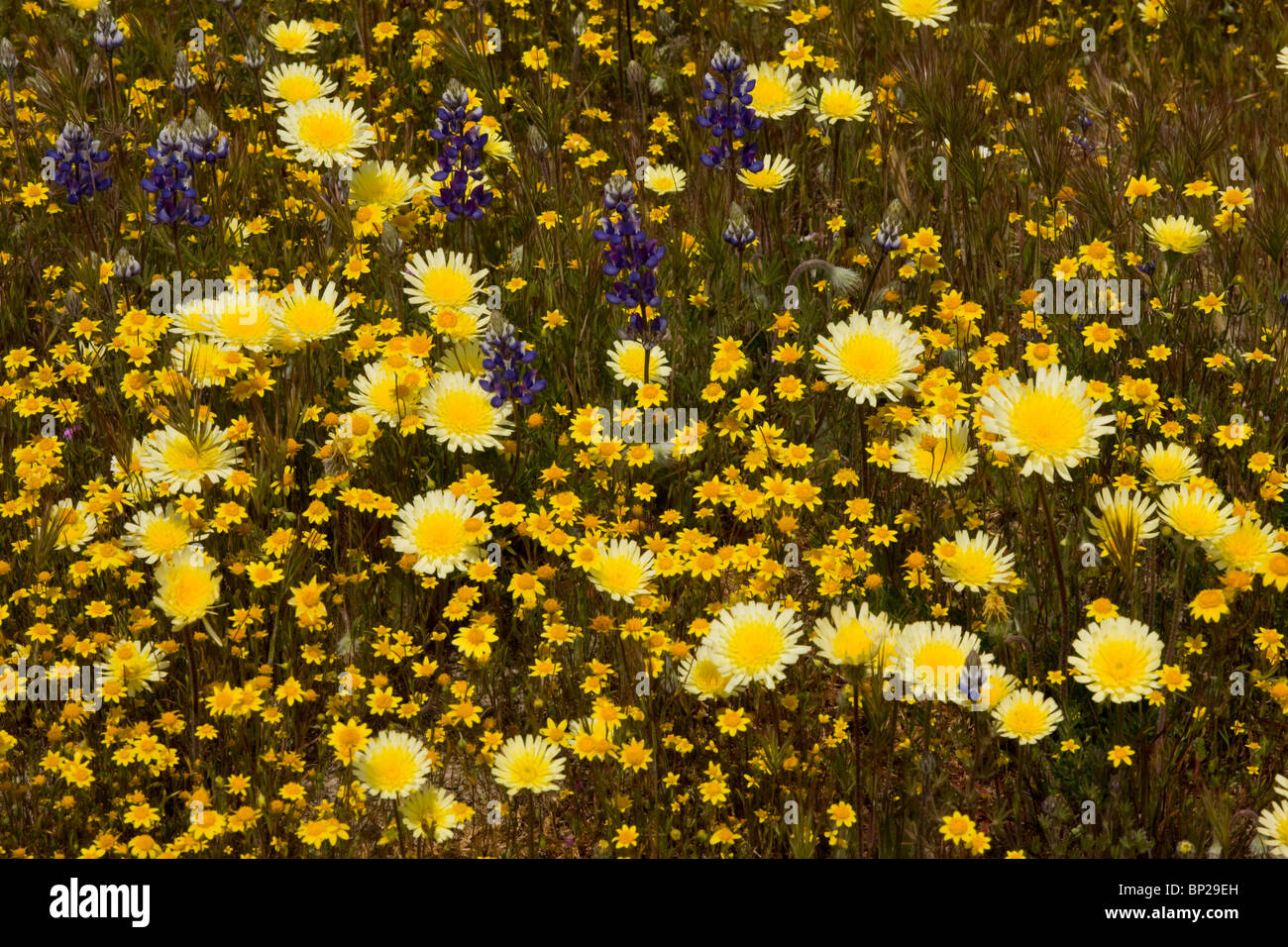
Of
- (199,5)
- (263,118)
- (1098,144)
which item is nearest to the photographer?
(263,118)

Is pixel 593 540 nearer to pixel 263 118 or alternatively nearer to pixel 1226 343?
pixel 1226 343

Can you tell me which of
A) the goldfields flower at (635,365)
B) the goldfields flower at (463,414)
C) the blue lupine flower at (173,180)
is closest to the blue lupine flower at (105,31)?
the blue lupine flower at (173,180)

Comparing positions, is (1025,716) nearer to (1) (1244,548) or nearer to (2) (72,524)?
(1) (1244,548)

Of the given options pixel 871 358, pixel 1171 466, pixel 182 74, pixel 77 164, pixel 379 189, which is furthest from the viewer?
pixel 182 74

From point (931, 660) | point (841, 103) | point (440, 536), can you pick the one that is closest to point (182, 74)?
point (841, 103)

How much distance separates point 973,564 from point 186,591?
183cm

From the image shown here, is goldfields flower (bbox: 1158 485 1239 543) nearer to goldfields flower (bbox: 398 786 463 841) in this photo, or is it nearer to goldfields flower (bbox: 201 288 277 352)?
goldfields flower (bbox: 398 786 463 841)

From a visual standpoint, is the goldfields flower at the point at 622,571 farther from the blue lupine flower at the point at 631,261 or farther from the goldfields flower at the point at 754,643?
the blue lupine flower at the point at 631,261

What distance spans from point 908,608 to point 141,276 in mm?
2762

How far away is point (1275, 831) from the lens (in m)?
2.56

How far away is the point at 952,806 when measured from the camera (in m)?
2.79

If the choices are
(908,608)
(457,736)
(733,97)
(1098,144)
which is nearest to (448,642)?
(457,736)

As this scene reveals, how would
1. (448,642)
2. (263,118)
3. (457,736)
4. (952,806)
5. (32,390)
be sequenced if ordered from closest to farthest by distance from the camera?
(952,806)
(457,736)
(448,642)
(32,390)
(263,118)

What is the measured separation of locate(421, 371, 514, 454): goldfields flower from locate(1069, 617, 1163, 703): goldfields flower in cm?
155
